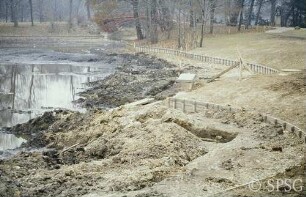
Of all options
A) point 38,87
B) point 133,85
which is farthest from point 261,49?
point 38,87

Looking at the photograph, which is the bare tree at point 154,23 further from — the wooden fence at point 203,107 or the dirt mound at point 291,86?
the wooden fence at point 203,107

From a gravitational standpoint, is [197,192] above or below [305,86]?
below

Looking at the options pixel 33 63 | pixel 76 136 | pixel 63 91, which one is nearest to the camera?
pixel 76 136

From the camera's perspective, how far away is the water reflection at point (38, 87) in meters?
24.3

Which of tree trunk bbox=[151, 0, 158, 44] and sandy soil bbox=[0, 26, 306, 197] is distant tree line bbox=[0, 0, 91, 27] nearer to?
tree trunk bbox=[151, 0, 158, 44]

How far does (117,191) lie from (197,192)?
194 cm

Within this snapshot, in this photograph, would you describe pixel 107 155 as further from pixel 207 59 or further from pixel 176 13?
pixel 176 13

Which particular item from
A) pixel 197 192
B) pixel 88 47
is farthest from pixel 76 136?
pixel 88 47

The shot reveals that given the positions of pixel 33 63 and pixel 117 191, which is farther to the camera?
pixel 33 63

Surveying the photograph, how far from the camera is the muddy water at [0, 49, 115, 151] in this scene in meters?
23.8

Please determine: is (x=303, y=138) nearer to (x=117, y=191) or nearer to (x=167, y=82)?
(x=117, y=191)

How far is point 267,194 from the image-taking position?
10594mm

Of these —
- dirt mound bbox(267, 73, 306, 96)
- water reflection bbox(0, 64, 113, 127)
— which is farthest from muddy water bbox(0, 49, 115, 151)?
dirt mound bbox(267, 73, 306, 96)

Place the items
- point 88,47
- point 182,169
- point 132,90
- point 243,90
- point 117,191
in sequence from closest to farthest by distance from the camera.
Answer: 1. point 117,191
2. point 182,169
3. point 243,90
4. point 132,90
5. point 88,47
